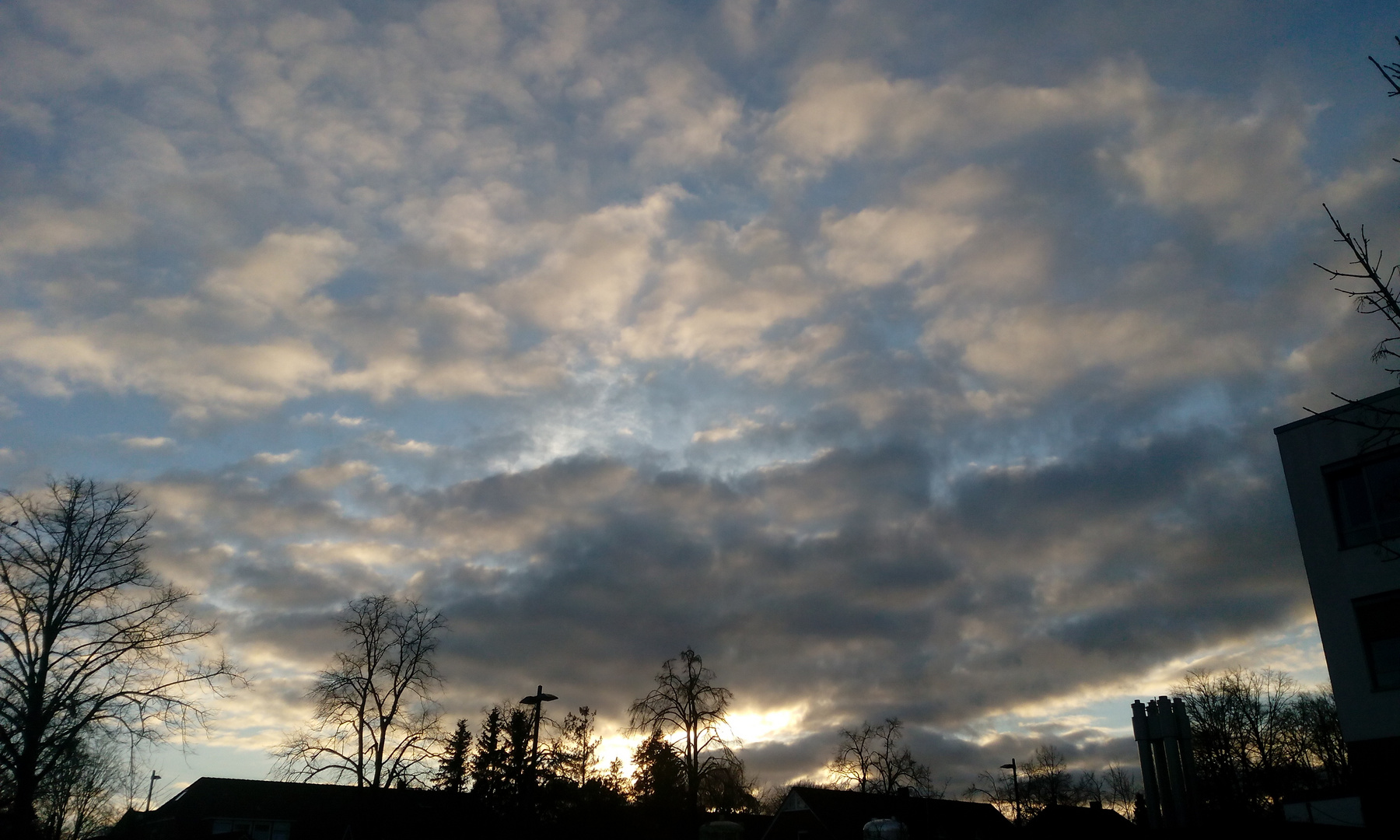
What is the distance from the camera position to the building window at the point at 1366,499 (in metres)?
25.7

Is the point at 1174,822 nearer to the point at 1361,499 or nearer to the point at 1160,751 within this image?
the point at 1160,751

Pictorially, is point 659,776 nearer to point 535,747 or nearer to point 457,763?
point 457,763

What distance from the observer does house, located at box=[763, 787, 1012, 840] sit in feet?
191

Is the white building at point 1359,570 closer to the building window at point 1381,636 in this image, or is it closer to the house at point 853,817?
the building window at point 1381,636

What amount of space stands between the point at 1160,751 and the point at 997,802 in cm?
4844

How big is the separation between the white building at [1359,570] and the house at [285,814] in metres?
39.2

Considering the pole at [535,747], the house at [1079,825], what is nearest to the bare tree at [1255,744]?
the house at [1079,825]

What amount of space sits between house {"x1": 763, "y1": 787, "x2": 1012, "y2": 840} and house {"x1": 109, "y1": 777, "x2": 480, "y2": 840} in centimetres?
2143

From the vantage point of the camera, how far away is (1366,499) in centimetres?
2645

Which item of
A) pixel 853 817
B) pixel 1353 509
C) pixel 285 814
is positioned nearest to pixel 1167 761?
pixel 1353 509

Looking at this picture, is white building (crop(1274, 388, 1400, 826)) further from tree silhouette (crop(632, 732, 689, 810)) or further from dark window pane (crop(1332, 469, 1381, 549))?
tree silhouette (crop(632, 732, 689, 810))

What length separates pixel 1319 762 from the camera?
61.3 meters

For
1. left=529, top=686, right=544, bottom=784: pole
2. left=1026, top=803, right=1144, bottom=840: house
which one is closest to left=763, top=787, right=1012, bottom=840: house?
left=1026, top=803, right=1144, bottom=840: house

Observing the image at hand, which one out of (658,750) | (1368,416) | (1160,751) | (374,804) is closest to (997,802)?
(658,750)
